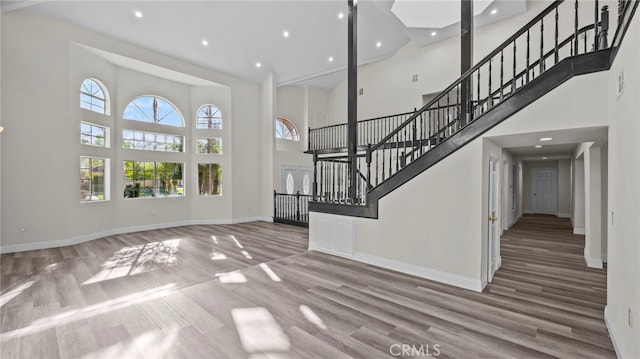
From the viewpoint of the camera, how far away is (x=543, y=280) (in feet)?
12.3

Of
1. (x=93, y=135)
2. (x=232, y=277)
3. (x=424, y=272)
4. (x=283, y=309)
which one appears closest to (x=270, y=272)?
(x=232, y=277)

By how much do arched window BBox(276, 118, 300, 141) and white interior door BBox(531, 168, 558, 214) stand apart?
1067 centimetres

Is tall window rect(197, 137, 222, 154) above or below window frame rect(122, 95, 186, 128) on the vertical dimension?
below

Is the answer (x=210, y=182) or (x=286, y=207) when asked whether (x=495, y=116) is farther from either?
(x=210, y=182)

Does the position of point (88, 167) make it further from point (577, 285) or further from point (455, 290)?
point (577, 285)

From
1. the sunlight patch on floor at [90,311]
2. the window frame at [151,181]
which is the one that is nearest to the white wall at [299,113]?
the window frame at [151,181]

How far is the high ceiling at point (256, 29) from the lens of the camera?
19.0 ft

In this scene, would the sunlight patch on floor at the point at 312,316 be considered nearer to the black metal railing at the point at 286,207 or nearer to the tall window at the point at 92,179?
the black metal railing at the point at 286,207

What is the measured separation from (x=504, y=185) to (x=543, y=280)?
162 inches

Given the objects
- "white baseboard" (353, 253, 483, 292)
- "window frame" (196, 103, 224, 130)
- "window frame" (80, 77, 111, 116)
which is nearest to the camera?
"white baseboard" (353, 253, 483, 292)

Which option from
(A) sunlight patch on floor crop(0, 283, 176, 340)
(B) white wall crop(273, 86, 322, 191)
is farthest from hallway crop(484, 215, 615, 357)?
(B) white wall crop(273, 86, 322, 191)

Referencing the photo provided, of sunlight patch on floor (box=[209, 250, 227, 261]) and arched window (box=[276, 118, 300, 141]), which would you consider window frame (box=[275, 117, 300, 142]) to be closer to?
arched window (box=[276, 118, 300, 141])

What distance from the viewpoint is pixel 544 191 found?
11.6 meters

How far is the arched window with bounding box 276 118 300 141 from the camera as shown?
10.8 meters
